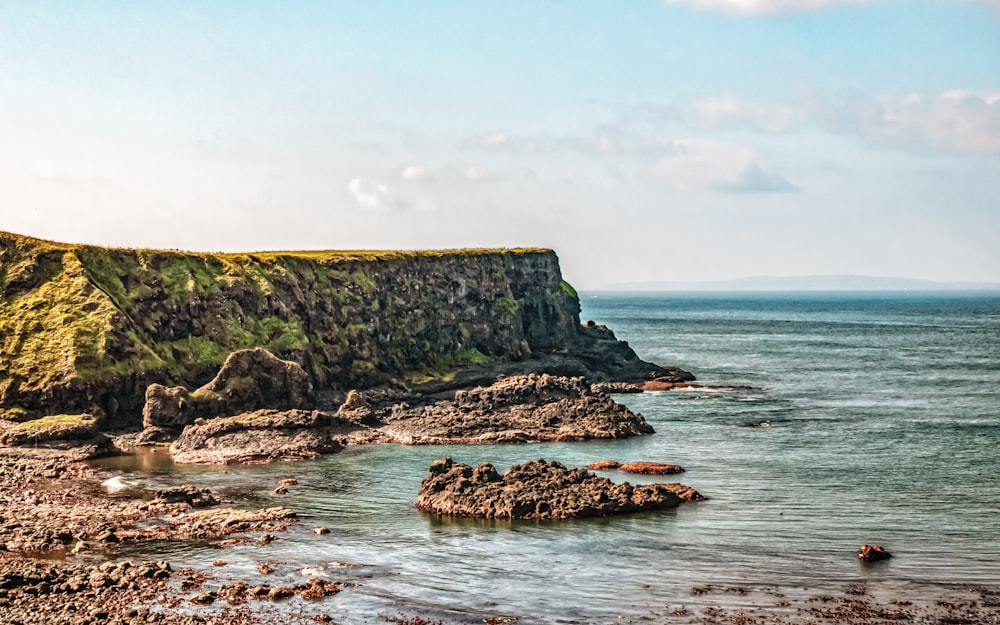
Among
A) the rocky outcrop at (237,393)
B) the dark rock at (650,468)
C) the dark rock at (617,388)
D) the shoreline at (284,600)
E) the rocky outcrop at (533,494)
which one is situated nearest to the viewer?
the shoreline at (284,600)

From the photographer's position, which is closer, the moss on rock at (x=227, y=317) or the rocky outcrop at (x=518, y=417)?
the moss on rock at (x=227, y=317)

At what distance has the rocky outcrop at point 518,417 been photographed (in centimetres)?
8281

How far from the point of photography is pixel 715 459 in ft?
241

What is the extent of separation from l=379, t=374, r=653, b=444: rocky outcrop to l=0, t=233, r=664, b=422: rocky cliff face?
1467 cm

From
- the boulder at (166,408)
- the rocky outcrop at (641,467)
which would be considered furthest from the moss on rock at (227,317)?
the rocky outcrop at (641,467)

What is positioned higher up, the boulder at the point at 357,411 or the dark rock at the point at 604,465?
the boulder at the point at 357,411

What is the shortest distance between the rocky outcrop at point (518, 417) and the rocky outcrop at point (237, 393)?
326 inches

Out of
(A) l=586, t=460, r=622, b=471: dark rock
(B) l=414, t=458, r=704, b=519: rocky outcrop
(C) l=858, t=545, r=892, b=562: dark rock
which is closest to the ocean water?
(C) l=858, t=545, r=892, b=562: dark rock

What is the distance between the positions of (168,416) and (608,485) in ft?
124

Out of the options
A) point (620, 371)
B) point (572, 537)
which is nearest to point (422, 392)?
point (620, 371)

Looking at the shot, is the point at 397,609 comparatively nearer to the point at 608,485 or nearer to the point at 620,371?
the point at 608,485

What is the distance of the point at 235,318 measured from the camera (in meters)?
97.4

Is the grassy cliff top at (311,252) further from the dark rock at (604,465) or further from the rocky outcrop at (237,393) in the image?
the dark rock at (604,465)

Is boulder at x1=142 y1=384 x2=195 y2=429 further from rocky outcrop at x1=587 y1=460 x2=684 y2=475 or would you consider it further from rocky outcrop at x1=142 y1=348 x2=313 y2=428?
rocky outcrop at x1=587 y1=460 x2=684 y2=475
